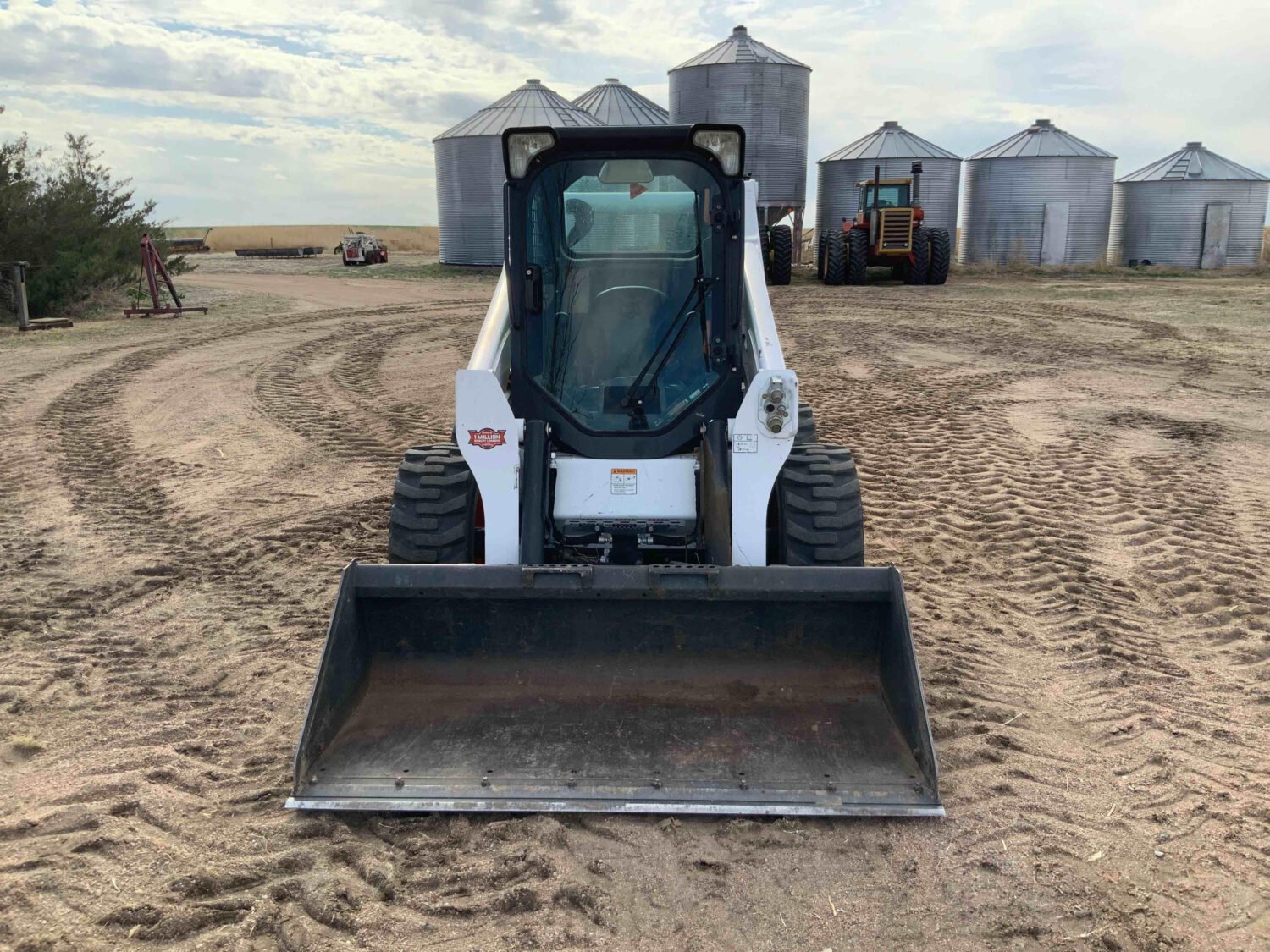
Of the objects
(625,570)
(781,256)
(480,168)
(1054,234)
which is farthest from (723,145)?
(1054,234)

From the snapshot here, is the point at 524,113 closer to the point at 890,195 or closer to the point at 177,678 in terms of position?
the point at 890,195

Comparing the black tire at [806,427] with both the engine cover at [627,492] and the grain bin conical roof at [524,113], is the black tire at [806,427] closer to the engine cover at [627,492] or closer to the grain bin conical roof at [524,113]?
the engine cover at [627,492]

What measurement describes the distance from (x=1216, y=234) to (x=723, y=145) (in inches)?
1263

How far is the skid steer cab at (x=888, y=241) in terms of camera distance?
79.8 ft

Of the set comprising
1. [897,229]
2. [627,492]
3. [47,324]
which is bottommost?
[47,324]

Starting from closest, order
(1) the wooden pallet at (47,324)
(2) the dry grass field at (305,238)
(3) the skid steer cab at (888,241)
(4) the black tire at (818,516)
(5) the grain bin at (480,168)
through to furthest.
→ (4) the black tire at (818,516), (1) the wooden pallet at (47,324), (3) the skid steer cab at (888,241), (5) the grain bin at (480,168), (2) the dry grass field at (305,238)

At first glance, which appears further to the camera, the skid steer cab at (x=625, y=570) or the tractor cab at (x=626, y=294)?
the tractor cab at (x=626, y=294)

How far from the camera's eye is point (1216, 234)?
3081cm

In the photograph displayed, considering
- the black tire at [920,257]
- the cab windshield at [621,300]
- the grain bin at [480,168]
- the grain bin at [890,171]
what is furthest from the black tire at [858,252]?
the cab windshield at [621,300]

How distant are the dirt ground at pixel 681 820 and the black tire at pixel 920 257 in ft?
49.2

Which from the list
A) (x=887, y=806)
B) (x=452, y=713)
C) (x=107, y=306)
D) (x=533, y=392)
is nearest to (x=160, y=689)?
(x=452, y=713)

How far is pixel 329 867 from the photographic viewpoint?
10.1 feet

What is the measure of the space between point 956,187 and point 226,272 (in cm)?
2300

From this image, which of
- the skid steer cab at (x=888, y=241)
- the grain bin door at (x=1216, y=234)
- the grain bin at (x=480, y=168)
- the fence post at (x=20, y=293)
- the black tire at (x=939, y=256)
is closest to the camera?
the fence post at (x=20, y=293)
